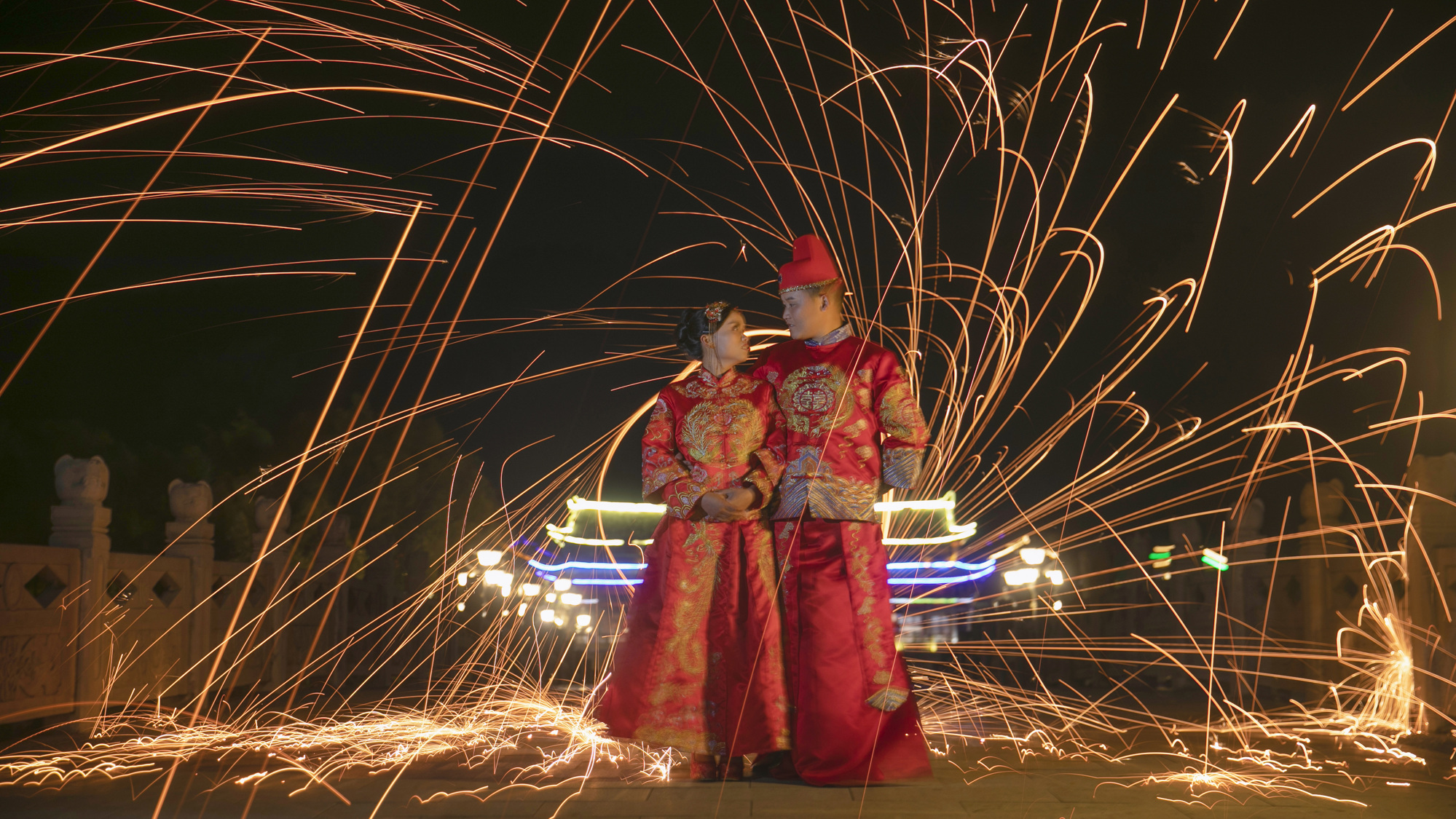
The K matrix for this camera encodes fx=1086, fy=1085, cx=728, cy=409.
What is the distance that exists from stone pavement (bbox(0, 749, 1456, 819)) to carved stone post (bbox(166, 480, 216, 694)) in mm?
5968

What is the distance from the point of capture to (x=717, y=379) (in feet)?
15.3

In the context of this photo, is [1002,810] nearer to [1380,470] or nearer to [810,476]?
[810,476]

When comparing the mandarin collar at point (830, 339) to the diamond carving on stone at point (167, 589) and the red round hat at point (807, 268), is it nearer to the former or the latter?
the red round hat at point (807, 268)

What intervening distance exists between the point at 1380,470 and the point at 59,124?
1360cm

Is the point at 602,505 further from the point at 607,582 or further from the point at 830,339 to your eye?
the point at 830,339

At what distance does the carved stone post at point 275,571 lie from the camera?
1163 cm

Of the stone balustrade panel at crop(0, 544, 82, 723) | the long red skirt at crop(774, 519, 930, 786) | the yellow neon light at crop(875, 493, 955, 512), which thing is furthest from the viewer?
the stone balustrade panel at crop(0, 544, 82, 723)

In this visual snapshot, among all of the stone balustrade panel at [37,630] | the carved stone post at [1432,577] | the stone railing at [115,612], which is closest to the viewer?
the carved stone post at [1432,577]

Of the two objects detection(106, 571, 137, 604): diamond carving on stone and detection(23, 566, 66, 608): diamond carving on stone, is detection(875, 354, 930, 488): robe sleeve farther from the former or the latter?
detection(106, 571, 137, 604): diamond carving on stone

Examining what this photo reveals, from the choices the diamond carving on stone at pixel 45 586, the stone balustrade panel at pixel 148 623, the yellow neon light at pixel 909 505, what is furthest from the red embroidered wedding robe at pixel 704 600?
the stone balustrade panel at pixel 148 623

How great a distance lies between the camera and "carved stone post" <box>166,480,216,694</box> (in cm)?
973

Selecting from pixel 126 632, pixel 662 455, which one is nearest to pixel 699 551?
pixel 662 455

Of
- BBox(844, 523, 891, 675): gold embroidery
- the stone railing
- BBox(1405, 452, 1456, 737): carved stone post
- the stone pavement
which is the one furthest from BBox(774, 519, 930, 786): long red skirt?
BBox(1405, 452, 1456, 737): carved stone post

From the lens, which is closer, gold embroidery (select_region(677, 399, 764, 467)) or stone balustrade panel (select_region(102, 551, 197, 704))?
gold embroidery (select_region(677, 399, 764, 467))
